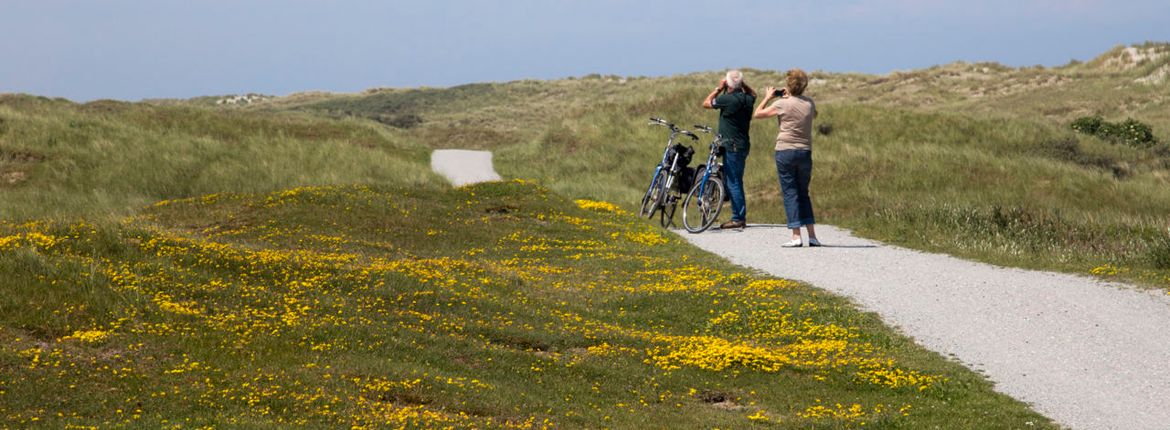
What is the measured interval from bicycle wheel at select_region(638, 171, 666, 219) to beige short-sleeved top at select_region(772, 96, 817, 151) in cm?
500

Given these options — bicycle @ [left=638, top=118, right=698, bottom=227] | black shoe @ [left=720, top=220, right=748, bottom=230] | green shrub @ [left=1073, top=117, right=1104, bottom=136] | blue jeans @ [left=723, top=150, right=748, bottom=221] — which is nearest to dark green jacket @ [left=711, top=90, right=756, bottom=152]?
blue jeans @ [left=723, top=150, right=748, bottom=221]

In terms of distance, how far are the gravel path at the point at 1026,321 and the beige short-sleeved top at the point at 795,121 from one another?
1.82 metres

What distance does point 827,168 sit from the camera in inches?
1270

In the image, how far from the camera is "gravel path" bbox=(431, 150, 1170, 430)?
29.7ft

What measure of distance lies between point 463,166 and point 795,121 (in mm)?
24816

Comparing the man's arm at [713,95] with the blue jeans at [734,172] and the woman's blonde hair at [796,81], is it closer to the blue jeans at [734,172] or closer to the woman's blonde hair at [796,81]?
the blue jeans at [734,172]

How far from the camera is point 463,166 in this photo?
41125 mm

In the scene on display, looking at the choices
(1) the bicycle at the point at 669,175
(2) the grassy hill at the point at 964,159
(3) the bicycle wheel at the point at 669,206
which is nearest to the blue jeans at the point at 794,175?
(2) the grassy hill at the point at 964,159

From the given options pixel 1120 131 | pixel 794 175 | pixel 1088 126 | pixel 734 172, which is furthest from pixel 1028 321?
pixel 1088 126

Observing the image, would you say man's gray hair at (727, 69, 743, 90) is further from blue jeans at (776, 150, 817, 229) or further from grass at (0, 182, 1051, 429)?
grass at (0, 182, 1051, 429)

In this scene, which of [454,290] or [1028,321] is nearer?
[1028,321]

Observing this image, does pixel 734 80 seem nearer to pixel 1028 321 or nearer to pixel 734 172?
pixel 734 172

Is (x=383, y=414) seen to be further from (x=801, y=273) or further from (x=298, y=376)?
(x=801, y=273)

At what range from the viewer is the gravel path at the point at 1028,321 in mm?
9039
